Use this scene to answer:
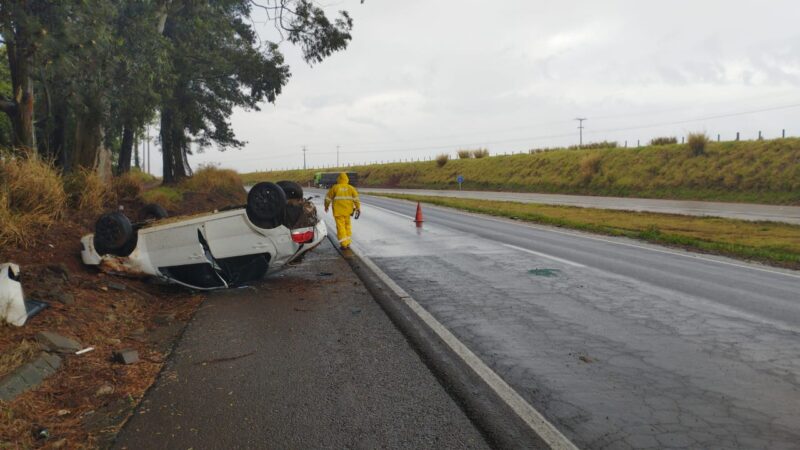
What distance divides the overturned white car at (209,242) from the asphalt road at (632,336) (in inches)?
76.5

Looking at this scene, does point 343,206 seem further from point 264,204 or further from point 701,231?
point 701,231

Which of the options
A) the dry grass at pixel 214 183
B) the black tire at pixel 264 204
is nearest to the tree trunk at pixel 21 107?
the black tire at pixel 264 204

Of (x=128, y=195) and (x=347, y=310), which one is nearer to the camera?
(x=347, y=310)

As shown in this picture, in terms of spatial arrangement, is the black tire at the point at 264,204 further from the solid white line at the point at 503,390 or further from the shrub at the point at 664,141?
the shrub at the point at 664,141

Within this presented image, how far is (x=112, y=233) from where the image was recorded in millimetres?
7145

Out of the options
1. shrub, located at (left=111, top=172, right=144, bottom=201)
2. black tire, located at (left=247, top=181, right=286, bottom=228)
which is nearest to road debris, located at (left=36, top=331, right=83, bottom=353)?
black tire, located at (left=247, top=181, right=286, bottom=228)

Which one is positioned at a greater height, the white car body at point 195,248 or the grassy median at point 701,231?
the white car body at point 195,248

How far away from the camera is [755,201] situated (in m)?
30.5

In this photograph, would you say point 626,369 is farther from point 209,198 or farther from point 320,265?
point 209,198

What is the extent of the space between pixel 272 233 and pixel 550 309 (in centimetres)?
379

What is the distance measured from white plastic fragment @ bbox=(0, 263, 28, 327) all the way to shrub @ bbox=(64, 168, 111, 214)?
18.3ft

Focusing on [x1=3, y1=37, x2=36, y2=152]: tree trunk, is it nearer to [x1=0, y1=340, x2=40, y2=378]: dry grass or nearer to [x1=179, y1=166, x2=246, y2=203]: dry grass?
[x1=0, y1=340, x2=40, y2=378]: dry grass

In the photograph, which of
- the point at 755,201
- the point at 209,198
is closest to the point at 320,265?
the point at 209,198

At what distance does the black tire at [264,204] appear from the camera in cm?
738
